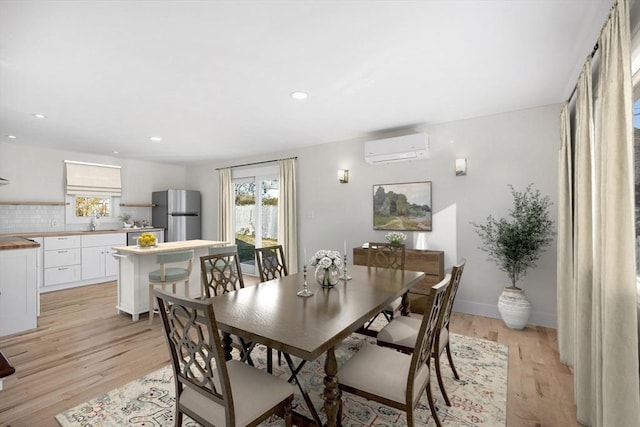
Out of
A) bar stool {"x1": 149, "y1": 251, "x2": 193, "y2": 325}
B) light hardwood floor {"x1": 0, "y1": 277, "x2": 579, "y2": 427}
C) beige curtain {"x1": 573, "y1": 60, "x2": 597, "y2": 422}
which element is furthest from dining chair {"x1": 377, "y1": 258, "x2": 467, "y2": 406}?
bar stool {"x1": 149, "y1": 251, "x2": 193, "y2": 325}

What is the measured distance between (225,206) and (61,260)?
297 cm

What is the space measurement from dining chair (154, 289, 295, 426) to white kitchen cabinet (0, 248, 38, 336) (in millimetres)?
3140

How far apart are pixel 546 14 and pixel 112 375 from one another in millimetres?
4074

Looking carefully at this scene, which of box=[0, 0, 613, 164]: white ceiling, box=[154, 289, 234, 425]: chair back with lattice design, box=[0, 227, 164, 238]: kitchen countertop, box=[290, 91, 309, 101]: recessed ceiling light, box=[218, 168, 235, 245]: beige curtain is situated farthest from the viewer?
box=[218, 168, 235, 245]: beige curtain

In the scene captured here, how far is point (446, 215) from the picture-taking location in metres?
4.15

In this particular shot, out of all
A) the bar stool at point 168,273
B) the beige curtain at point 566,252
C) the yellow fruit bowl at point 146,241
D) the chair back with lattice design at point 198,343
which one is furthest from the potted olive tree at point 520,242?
the yellow fruit bowl at point 146,241

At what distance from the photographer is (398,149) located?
13.6 feet

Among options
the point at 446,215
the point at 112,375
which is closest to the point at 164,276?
the point at 112,375

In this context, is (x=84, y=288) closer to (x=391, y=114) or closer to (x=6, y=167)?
(x=6, y=167)

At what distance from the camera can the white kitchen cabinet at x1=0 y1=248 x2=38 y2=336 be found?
10.6 ft

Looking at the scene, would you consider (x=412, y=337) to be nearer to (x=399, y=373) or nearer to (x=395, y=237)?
(x=399, y=373)

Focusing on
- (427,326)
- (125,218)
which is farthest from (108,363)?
(125,218)

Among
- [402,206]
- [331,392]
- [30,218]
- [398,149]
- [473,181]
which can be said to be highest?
[398,149]

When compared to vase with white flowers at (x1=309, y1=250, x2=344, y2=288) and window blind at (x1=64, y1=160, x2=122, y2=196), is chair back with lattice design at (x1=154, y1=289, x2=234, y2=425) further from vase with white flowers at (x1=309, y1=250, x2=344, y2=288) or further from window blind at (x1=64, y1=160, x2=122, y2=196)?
window blind at (x1=64, y1=160, x2=122, y2=196)
